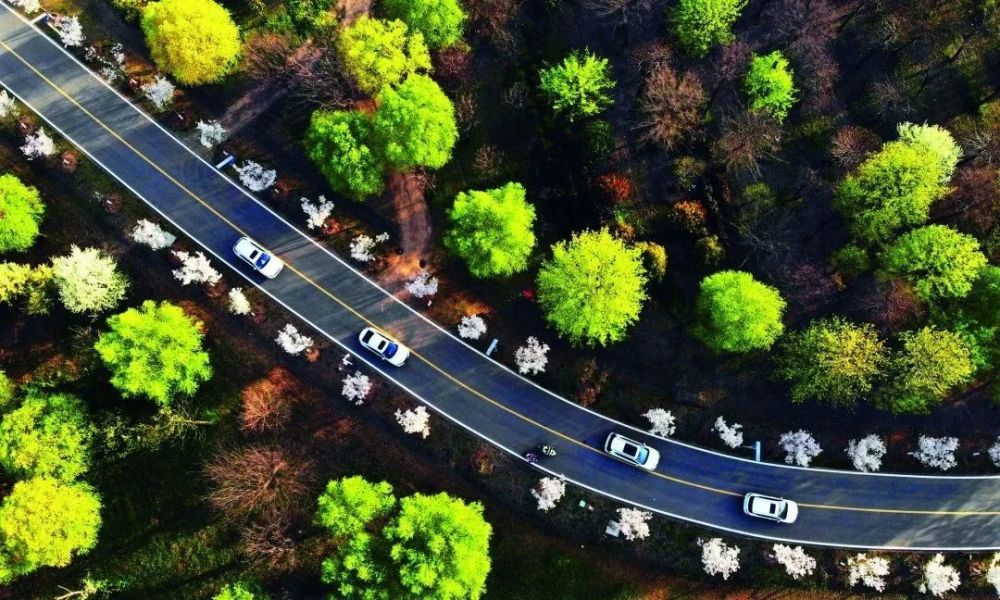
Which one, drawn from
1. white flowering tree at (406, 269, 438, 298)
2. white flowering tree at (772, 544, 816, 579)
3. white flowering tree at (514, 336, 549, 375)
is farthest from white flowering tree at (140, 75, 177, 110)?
white flowering tree at (772, 544, 816, 579)

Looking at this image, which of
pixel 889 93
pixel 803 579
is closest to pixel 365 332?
pixel 803 579

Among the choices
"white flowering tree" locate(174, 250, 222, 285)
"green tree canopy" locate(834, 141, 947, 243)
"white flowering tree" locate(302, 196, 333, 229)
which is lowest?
"white flowering tree" locate(174, 250, 222, 285)

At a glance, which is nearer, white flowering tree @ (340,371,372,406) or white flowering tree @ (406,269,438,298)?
→ white flowering tree @ (340,371,372,406)

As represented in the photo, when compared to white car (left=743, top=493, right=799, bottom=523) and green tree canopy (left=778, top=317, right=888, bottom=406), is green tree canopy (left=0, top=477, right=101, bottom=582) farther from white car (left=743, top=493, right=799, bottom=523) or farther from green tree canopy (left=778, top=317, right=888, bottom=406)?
green tree canopy (left=778, top=317, right=888, bottom=406)

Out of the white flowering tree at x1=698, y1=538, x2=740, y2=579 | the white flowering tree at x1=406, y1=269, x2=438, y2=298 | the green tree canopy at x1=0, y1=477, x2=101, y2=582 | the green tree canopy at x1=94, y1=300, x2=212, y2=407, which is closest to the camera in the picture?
the green tree canopy at x1=0, y1=477, x2=101, y2=582

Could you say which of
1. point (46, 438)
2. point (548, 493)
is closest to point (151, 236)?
point (46, 438)

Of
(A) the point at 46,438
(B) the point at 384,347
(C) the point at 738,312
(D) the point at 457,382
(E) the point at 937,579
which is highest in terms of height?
(C) the point at 738,312

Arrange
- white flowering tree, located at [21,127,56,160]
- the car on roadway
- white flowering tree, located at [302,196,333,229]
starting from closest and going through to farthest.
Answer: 1. the car on roadway
2. white flowering tree, located at [302,196,333,229]
3. white flowering tree, located at [21,127,56,160]

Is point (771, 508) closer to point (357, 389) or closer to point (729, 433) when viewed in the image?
point (729, 433)
